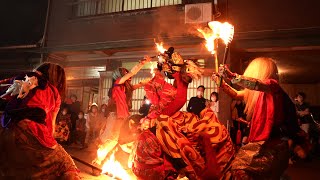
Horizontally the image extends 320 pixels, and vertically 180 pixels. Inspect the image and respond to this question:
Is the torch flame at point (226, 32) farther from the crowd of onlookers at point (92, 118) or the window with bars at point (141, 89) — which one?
the window with bars at point (141, 89)

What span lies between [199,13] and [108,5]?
4.91m

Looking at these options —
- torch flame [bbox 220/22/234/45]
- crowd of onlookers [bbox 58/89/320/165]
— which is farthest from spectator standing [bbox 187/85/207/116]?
torch flame [bbox 220/22/234/45]

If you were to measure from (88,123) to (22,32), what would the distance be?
26.5 feet

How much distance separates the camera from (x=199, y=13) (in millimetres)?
10484

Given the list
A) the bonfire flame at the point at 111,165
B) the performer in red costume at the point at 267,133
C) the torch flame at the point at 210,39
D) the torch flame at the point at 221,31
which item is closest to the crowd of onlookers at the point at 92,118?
the bonfire flame at the point at 111,165

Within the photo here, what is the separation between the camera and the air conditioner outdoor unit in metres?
10.4

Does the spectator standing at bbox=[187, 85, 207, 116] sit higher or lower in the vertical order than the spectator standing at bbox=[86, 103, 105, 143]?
higher

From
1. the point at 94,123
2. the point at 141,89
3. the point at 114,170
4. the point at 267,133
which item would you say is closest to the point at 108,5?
the point at 141,89

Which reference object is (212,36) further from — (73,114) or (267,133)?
(73,114)

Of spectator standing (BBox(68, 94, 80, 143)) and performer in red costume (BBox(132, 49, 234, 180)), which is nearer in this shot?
performer in red costume (BBox(132, 49, 234, 180))

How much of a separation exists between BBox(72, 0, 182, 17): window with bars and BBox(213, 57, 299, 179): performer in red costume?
916cm

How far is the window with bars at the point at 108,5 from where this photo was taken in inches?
485

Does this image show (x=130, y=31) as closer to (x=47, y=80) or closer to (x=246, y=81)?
(x=47, y=80)

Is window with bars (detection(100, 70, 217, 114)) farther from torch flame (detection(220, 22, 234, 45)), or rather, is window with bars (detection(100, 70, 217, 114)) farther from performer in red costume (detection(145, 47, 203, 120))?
torch flame (detection(220, 22, 234, 45))
